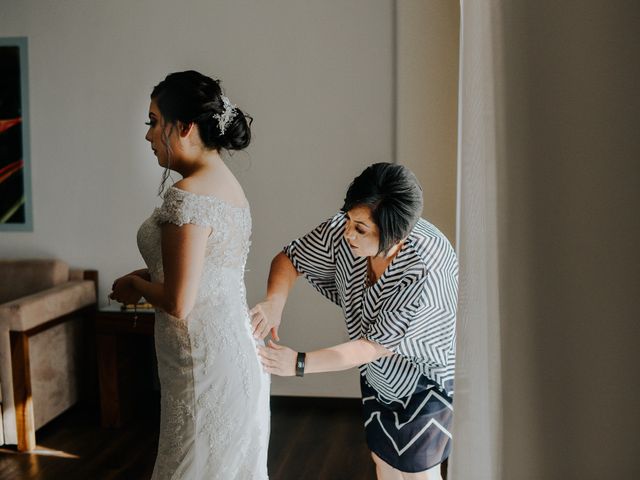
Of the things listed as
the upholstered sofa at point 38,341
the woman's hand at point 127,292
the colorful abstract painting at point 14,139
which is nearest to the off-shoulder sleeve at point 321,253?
the woman's hand at point 127,292

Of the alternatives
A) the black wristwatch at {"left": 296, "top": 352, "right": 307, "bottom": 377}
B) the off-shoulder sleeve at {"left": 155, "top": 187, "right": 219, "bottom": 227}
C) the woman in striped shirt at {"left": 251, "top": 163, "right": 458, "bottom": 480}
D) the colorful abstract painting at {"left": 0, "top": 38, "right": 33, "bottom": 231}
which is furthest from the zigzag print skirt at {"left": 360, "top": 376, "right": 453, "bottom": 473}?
the colorful abstract painting at {"left": 0, "top": 38, "right": 33, "bottom": 231}

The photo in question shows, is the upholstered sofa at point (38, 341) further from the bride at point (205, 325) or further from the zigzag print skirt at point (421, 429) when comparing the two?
the zigzag print skirt at point (421, 429)

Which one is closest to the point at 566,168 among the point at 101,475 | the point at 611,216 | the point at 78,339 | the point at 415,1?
the point at 611,216

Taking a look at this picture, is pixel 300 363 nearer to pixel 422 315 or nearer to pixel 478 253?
pixel 422 315

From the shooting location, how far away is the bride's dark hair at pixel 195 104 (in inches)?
65.9

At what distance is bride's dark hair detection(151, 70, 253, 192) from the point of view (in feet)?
5.49

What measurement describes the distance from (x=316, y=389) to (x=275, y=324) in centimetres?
230

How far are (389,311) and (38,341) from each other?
8.31ft

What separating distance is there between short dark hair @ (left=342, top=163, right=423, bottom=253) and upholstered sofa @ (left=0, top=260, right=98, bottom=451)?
2384mm

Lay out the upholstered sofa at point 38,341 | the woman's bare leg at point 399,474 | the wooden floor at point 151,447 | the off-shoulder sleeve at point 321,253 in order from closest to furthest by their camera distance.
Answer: the woman's bare leg at point 399,474 < the off-shoulder sleeve at point 321,253 < the wooden floor at point 151,447 < the upholstered sofa at point 38,341

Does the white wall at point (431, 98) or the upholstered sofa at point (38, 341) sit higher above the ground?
the white wall at point (431, 98)

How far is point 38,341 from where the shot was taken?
3.43m

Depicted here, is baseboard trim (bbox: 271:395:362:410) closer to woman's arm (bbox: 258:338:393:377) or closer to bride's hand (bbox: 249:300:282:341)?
bride's hand (bbox: 249:300:282:341)

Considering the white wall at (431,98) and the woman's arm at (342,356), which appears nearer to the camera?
the woman's arm at (342,356)
